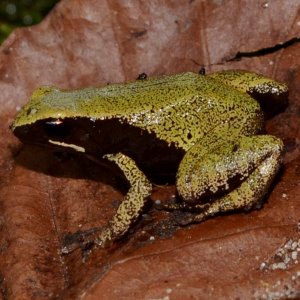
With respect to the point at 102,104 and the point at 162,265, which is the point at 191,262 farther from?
the point at 102,104

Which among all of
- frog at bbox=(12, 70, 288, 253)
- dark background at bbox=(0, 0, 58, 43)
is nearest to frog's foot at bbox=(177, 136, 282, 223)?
frog at bbox=(12, 70, 288, 253)

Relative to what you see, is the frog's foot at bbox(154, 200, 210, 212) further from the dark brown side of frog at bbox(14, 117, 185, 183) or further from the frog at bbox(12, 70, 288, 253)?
the dark brown side of frog at bbox(14, 117, 185, 183)

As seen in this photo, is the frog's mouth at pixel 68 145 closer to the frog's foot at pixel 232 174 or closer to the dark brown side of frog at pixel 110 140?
the dark brown side of frog at pixel 110 140

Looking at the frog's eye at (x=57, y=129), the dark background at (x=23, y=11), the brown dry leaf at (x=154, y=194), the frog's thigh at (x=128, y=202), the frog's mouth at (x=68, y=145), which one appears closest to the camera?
the brown dry leaf at (x=154, y=194)

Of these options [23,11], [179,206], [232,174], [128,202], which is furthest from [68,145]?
[23,11]

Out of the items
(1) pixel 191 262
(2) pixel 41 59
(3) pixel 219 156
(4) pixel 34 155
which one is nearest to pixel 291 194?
(3) pixel 219 156

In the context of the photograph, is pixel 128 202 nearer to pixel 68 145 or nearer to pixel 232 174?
pixel 68 145

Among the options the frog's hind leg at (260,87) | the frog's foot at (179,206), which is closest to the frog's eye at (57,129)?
the frog's foot at (179,206)

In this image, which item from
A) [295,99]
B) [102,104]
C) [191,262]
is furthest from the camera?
[295,99]
